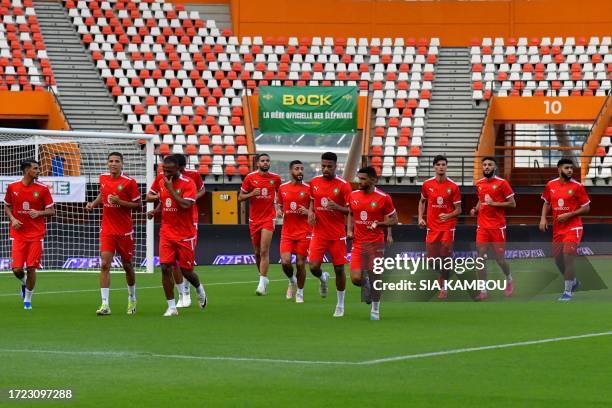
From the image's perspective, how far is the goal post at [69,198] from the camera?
28.9m

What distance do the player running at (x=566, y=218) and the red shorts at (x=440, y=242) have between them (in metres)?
1.55

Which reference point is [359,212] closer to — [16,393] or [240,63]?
[16,393]

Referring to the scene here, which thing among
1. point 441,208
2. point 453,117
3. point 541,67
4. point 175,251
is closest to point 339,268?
point 175,251

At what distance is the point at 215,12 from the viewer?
48.4 meters

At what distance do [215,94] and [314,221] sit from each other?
25.5 meters

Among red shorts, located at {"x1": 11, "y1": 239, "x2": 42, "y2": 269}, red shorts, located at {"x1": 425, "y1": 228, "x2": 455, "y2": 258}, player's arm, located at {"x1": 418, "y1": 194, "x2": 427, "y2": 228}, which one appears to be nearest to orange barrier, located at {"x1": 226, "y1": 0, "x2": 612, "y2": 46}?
player's arm, located at {"x1": 418, "y1": 194, "x2": 427, "y2": 228}

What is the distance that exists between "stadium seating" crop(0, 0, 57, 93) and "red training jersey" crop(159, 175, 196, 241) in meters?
24.0

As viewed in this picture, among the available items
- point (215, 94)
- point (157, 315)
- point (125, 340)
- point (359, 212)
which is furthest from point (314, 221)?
point (215, 94)

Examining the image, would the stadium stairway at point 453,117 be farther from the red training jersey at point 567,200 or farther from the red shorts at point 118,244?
the red shorts at point 118,244

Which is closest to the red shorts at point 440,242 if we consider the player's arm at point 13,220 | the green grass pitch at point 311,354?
the green grass pitch at point 311,354

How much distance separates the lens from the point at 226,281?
26.6 meters

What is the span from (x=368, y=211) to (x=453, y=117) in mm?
26706

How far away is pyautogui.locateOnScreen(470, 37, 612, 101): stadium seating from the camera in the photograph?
145ft

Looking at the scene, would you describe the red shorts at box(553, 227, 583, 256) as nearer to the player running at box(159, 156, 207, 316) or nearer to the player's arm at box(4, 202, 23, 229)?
the player running at box(159, 156, 207, 316)
